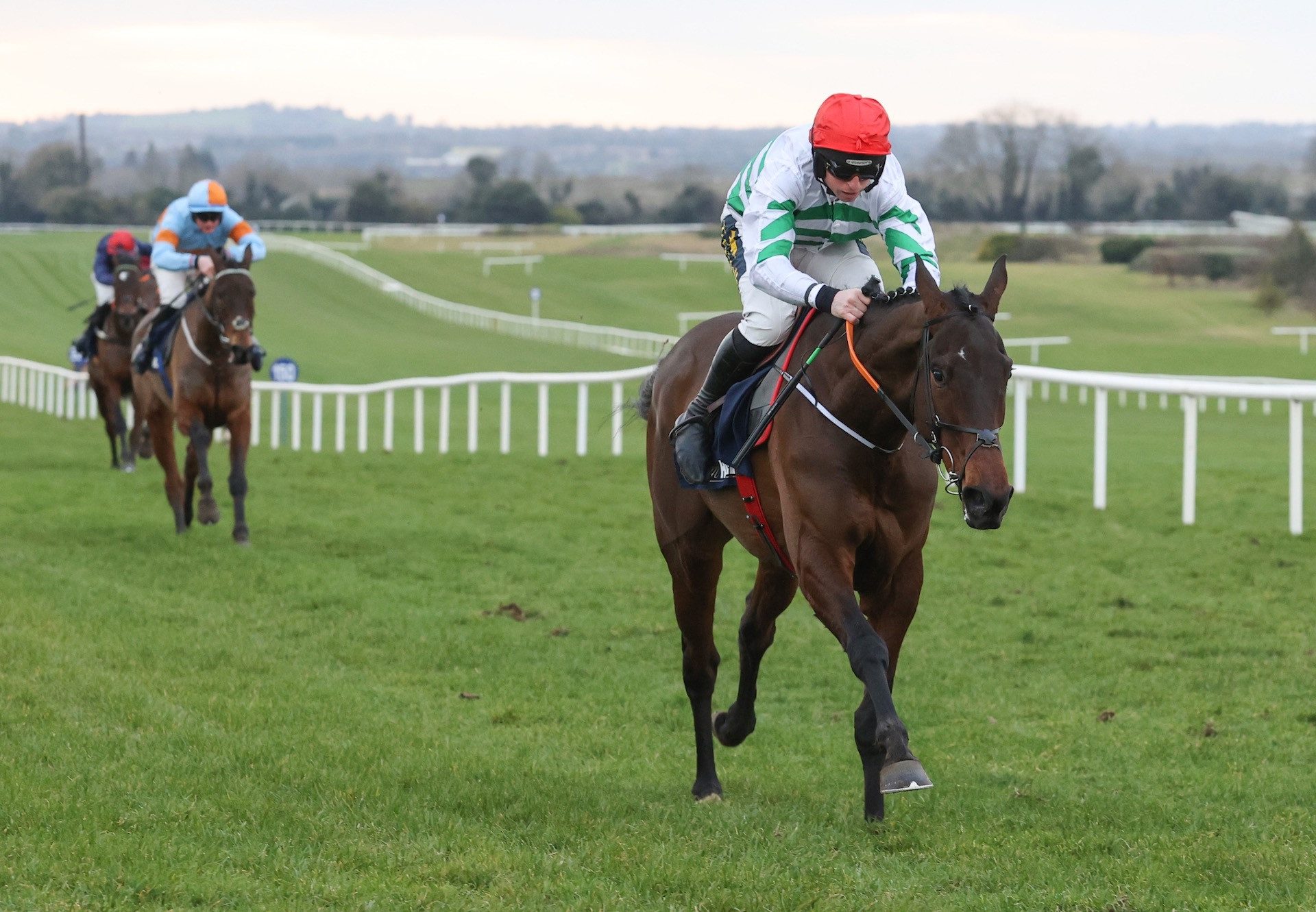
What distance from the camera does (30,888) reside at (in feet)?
12.4

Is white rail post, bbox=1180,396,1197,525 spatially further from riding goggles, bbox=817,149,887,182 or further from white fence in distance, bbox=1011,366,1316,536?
riding goggles, bbox=817,149,887,182

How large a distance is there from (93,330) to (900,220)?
39.0ft

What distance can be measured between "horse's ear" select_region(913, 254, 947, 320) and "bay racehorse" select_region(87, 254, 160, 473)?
11134mm

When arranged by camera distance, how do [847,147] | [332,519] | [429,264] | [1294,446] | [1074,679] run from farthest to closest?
[429,264]
[332,519]
[1294,446]
[1074,679]
[847,147]

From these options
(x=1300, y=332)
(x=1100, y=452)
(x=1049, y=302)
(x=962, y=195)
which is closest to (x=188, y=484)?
(x=1100, y=452)

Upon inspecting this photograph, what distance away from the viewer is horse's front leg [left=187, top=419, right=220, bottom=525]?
33.7 feet

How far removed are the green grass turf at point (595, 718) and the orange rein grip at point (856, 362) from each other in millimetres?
1282

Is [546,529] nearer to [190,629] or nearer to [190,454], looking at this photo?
[190,454]

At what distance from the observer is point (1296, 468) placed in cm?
958

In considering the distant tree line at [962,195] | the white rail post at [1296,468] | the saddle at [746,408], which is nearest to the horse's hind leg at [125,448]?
the white rail post at [1296,468]

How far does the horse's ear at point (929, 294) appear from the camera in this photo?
4.24 m

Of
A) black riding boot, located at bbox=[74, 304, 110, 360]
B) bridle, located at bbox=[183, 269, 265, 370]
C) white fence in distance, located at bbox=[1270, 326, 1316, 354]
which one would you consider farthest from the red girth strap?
white fence in distance, located at bbox=[1270, 326, 1316, 354]

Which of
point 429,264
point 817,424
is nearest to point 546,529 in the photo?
point 817,424

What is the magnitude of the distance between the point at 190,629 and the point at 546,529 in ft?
11.9
